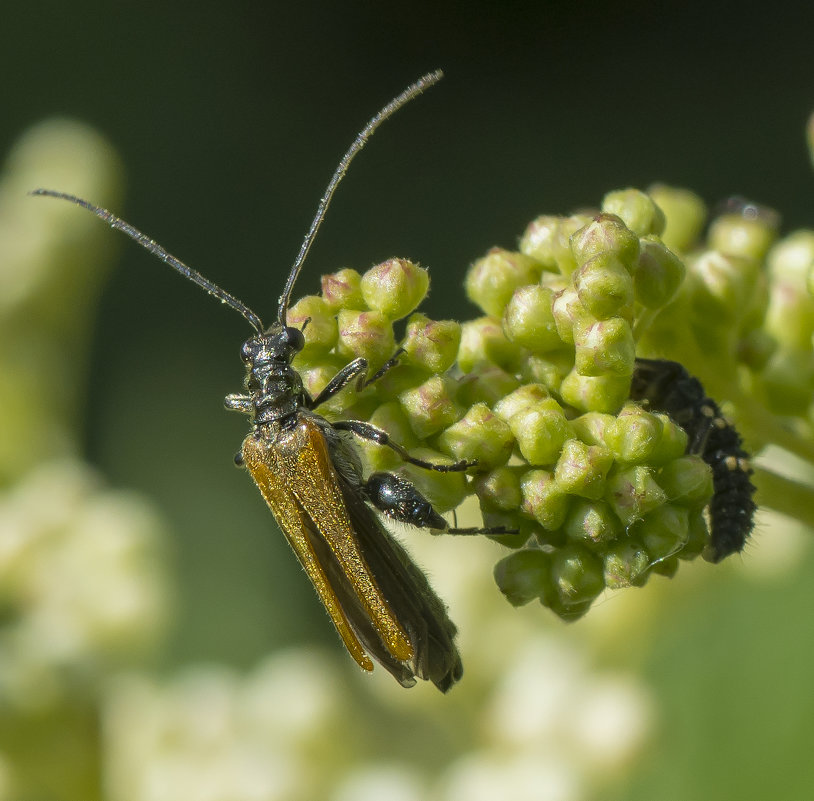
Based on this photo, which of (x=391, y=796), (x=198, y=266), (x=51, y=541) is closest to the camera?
(x=391, y=796)

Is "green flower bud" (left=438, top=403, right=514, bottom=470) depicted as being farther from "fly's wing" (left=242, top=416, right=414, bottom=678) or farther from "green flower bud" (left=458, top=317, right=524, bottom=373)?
"fly's wing" (left=242, top=416, right=414, bottom=678)

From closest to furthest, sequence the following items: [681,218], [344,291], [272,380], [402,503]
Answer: [344,291] < [402,503] < [681,218] < [272,380]

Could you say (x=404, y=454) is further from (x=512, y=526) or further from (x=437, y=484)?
(x=512, y=526)

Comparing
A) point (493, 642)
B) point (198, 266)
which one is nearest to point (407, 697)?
point (493, 642)

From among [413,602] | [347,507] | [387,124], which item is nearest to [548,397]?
[413,602]

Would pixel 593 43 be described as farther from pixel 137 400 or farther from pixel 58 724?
pixel 58 724

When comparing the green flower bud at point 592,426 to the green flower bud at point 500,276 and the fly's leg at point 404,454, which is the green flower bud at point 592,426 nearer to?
the fly's leg at point 404,454

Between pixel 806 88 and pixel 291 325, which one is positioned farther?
pixel 806 88

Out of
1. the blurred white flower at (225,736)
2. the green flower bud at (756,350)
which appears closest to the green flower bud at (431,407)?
the green flower bud at (756,350)
